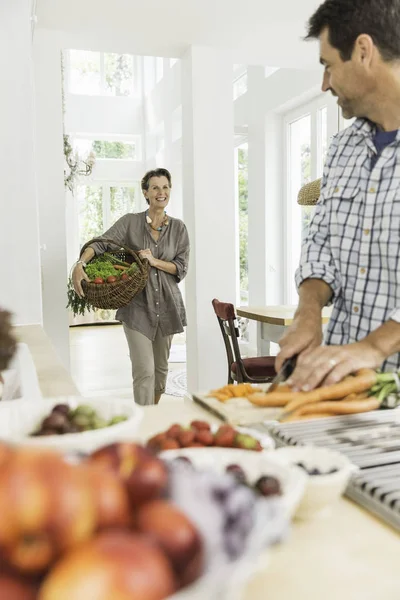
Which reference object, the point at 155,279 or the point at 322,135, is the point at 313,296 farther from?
the point at 322,135

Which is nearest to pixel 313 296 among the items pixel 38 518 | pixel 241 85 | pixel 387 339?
pixel 387 339

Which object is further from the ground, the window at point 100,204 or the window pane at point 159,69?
the window pane at point 159,69

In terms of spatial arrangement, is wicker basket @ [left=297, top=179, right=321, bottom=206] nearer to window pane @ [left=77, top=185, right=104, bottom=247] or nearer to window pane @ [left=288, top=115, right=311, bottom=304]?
window pane @ [left=288, top=115, right=311, bottom=304]

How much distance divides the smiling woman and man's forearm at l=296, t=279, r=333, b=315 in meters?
Answer: 2.00

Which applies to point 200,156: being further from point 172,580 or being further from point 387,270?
point 172,580

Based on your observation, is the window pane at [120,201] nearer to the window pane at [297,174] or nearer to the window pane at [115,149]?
the window pane at [115,149]

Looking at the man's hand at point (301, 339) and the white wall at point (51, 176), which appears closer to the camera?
the man's hand at point (301, 339)

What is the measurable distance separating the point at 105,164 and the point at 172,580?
11389 mm

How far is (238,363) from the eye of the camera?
362cm

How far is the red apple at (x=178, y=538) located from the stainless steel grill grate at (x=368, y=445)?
0.45m

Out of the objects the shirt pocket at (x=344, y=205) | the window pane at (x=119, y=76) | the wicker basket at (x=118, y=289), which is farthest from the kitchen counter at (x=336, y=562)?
the window pane at (x=119, y=76)

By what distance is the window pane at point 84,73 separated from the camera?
1123 centimetres

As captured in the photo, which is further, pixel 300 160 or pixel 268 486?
pixel 300 160

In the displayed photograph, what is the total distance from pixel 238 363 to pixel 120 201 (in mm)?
8512
